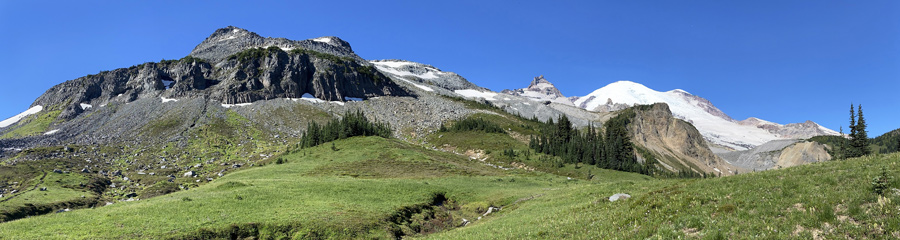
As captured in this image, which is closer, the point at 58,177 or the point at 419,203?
the point at 419,203

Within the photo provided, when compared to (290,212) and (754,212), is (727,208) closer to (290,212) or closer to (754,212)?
(754,212)

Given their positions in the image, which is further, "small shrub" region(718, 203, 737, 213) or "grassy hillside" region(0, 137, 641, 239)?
"grassy hillside" region(0, 137, 641, 239)

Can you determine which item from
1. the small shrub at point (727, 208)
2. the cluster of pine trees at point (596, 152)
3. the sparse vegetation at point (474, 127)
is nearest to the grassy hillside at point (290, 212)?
the small shrub at point (727, 208)

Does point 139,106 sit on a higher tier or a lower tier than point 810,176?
higher

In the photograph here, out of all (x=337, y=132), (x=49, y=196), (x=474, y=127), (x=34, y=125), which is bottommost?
(x=49, y=196)

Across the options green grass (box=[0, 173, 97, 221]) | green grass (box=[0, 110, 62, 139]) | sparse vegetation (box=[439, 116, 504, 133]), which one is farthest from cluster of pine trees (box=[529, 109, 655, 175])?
green grass (box=[0, 110, 62, 139])

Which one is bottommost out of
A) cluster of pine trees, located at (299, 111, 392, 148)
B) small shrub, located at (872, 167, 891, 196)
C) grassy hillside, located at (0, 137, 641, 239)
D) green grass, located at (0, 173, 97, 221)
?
green grass, located at (0, 173, 97, 221)

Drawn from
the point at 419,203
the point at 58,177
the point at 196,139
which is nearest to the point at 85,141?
the point at 196,139

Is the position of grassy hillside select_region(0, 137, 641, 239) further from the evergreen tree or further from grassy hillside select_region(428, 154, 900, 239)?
the evergreen tree

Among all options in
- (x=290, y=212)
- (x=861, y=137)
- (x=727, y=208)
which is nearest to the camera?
(x=727, y=208)

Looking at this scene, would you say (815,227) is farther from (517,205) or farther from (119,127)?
(119,127)

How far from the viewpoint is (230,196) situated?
34.3m

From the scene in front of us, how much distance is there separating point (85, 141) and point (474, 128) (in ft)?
409

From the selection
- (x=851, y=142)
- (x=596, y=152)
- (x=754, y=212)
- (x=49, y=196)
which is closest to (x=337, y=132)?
(x=49, y=196)
